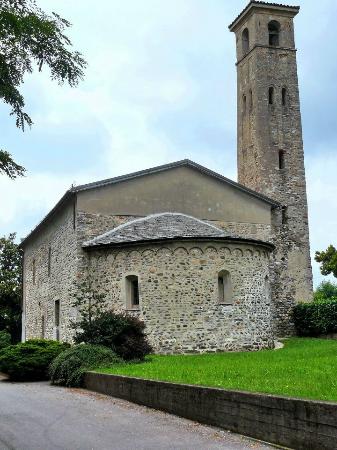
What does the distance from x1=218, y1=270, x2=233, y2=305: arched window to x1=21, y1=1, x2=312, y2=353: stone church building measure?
0.04 metres

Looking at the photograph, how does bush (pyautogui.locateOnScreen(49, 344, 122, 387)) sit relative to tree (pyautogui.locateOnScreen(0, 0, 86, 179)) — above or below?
below

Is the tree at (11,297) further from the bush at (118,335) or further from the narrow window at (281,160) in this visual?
the bush at (118,335)

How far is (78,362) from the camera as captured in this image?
16.6m

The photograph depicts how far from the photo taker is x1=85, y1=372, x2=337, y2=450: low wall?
6828 millimetres

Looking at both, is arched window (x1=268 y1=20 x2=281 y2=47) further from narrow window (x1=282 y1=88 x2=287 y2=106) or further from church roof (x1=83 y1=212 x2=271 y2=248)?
church roof (x1=83 y1=212 x2=271 y2=248)

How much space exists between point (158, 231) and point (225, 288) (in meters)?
3.70

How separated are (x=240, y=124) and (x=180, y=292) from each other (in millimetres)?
16782

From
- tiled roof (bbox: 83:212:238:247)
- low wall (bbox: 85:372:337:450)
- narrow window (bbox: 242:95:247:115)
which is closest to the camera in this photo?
low wall (bbox: 85:372:337:450)

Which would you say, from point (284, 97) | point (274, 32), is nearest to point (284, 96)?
point (284, 97)

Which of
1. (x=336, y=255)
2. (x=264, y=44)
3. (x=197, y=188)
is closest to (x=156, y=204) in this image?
(x=197, y=188)

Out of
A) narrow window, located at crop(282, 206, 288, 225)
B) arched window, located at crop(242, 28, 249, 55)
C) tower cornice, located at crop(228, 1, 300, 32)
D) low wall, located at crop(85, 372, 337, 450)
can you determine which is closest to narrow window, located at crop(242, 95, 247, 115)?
arched window, located at crop(242, 28, 249, 55)

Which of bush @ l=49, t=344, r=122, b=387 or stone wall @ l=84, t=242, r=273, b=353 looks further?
stone wall @ l=84, t=242, r=273, b=353

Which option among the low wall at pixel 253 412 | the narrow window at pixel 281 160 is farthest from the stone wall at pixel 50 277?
the low wall at pixel 253 412

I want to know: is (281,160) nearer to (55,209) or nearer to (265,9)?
(265,9)
